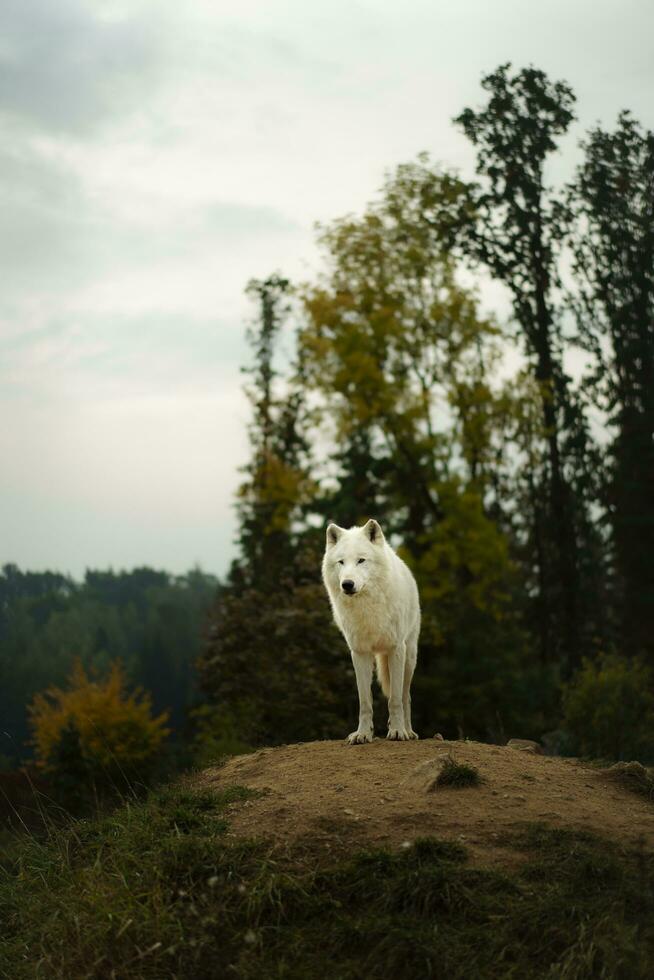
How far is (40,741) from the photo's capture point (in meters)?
29.7

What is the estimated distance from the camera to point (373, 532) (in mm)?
10727

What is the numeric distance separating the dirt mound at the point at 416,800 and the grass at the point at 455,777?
56 mm

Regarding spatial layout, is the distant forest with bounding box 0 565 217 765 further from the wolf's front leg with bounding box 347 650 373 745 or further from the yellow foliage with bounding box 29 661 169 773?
the wolf's front leg with bounding box 347 650 373 745

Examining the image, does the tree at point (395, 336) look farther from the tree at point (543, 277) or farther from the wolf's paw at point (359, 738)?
the wolf's paw at point (359, 738)

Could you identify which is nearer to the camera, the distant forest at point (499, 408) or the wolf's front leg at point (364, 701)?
the wolf's front leg at point (364, 701)

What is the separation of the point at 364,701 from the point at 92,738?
1708 cm

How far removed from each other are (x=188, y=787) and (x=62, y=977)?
290 cm

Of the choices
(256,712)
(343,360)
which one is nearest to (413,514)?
(343,360)

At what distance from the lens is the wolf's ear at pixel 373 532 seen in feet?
34.9

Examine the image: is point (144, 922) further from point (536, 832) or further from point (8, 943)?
point (536, 832)

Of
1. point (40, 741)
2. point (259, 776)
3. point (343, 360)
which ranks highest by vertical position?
point (343, 360)

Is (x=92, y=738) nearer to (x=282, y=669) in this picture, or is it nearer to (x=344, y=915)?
(x=282, y=669)

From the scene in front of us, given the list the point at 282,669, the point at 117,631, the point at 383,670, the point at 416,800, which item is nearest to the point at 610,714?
the point at 383,670

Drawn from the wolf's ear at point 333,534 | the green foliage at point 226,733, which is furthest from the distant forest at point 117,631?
the wolf's ear at point 333,534
